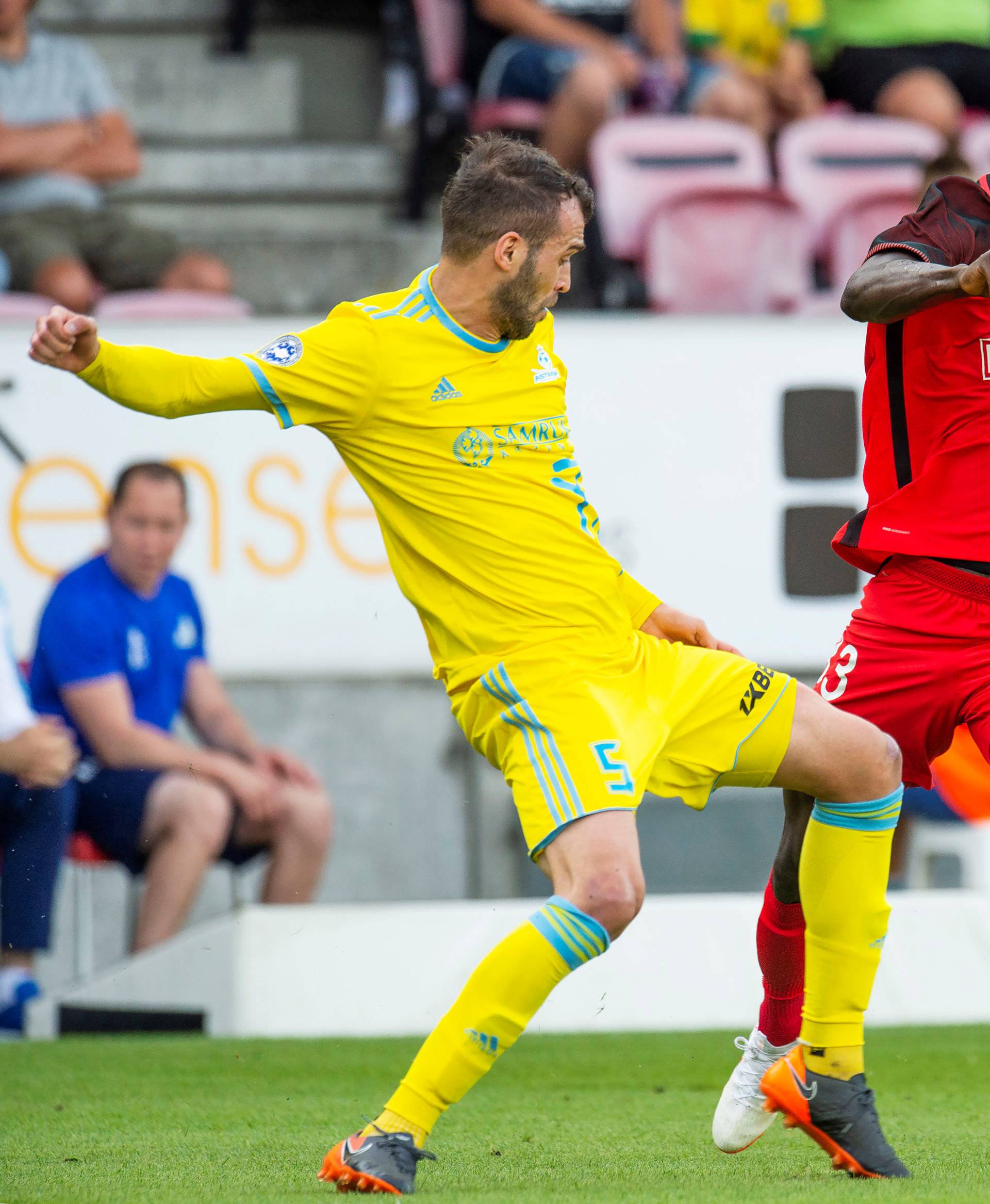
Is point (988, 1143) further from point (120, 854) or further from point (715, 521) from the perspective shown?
point (715, 521)

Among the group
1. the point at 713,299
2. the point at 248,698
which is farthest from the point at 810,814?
the point at 713,299

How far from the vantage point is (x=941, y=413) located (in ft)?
13.2

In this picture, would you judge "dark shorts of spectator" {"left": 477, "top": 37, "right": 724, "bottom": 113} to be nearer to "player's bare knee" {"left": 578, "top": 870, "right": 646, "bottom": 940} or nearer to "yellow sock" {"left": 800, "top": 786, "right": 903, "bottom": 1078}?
"yellow sock" {"left": 800, "top": 786, "right": 903, "bottom": 1078}

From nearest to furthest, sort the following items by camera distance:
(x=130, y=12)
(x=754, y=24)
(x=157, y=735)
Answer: (x=157, y=735)
(x=754, y=24)
(x=130, y=12)

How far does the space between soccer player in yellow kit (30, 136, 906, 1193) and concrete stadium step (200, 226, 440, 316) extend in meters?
6.57

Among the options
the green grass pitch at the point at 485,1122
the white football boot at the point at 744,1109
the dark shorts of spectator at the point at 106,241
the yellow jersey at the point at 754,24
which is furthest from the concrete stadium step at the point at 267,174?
the white football boot at the point at 744,1109

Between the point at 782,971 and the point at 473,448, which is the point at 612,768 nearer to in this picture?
the point at 473,448

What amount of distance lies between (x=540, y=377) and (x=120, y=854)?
380cm

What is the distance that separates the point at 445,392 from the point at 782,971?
148cm

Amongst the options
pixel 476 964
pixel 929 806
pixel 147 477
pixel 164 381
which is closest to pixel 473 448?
pixel 164 381

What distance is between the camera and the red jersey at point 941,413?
4.00 metres

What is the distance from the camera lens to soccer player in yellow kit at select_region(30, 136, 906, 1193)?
3.34 m

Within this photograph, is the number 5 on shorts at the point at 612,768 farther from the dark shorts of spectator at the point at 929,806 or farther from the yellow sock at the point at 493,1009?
the dark shorts of spectator at the point at 929,806

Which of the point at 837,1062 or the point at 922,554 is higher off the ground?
the point at 922,554
